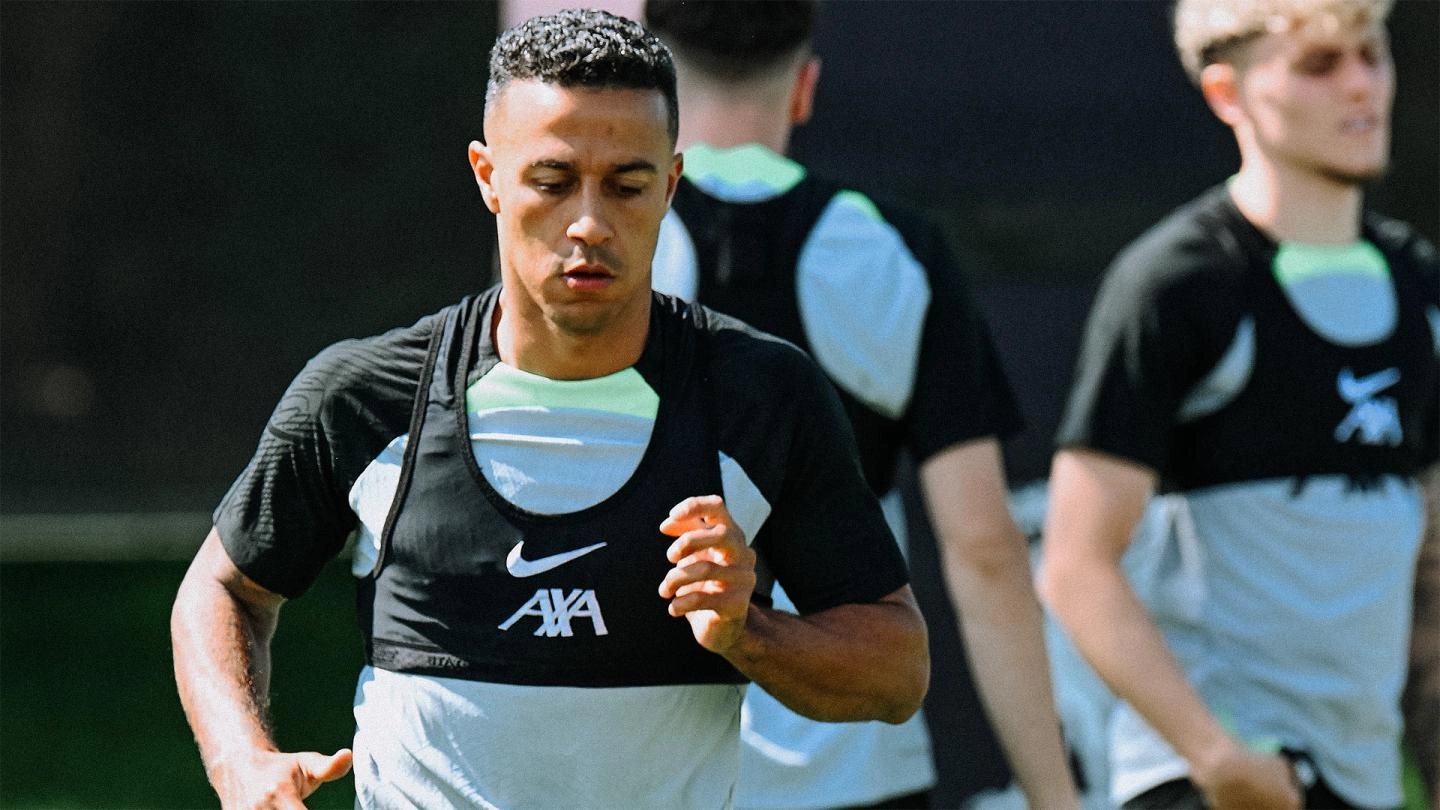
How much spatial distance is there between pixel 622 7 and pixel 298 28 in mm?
2839

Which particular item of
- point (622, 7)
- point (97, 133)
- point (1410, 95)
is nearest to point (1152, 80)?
point (1410, 95)

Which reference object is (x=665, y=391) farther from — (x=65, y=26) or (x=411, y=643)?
(x=65, y=26)

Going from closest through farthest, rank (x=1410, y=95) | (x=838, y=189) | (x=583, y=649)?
(x=583, y=649), (x=838, y=189), (x=1410, y=95)

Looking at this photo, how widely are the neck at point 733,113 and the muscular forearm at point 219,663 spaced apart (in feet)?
4.15

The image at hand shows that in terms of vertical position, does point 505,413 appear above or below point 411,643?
above

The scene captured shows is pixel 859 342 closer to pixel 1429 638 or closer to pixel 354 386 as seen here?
pixel 354 386

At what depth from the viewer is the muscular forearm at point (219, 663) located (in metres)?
2.56

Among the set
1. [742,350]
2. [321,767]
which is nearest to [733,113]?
[742,350]

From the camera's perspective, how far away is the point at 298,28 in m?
7.53

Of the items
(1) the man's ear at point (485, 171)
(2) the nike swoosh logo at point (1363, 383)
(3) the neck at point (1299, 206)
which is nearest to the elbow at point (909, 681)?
(1) the man's ear at point (485, 171)

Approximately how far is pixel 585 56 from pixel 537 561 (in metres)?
0.61

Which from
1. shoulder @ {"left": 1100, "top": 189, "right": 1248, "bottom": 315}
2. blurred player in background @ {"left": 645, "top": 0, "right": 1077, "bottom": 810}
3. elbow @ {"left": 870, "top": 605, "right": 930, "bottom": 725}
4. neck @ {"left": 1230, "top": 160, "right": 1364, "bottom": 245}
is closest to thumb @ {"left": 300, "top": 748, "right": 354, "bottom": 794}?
elbow @ {"left": 870, "top": 605, "right": 930, "bottom": 725}

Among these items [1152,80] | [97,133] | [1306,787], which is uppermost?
[1152,80]

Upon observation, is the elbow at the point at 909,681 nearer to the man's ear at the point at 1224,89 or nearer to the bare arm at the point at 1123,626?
the bare arm at the point at 1123,626
